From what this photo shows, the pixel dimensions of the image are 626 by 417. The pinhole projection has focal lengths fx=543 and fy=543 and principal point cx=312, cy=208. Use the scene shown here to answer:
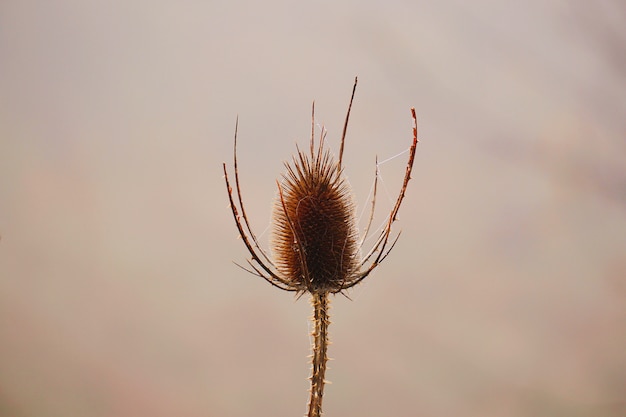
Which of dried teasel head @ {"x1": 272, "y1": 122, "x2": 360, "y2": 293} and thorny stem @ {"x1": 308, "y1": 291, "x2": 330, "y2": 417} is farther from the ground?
dried teasel head @ {"x1": 272, "y1": 122, "x2": 360, "y2": 293}

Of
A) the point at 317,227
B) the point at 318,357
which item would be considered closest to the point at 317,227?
the point at 317,227

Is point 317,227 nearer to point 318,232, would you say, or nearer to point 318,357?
point 318,232

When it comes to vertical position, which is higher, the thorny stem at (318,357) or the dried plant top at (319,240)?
the dried plant top at (319,240)
